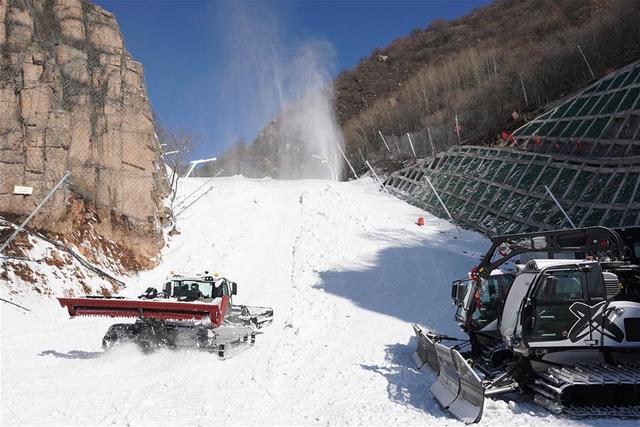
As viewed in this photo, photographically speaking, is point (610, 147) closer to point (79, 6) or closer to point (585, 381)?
point (585, 381)

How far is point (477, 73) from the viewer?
6375cm

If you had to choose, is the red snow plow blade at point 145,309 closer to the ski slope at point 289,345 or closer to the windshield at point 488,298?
the ski slope at point 289,345

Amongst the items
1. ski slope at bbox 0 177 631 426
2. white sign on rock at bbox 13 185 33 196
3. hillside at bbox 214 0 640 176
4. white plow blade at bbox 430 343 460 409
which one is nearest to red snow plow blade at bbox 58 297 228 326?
ski slope at bbox 0 177 631 426

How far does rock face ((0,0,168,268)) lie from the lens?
20.2 m

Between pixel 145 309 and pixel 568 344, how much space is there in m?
7.71

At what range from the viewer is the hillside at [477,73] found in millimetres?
40469

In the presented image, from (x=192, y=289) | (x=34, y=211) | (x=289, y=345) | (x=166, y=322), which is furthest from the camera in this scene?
(x=34, y=211)

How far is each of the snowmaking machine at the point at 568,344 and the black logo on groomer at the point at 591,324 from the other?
0.01 m

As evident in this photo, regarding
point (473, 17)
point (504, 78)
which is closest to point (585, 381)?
point (504, 78)

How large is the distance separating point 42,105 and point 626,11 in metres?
39.7

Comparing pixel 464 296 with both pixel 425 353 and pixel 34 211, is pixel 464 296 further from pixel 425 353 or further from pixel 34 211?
pixel 34 211

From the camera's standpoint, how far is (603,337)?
7.63 metres

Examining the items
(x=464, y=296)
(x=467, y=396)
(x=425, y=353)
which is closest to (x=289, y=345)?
(x=425, y=353)

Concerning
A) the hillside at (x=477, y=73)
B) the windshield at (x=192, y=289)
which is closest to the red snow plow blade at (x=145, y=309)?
the windshield at (x=192, y=289)
